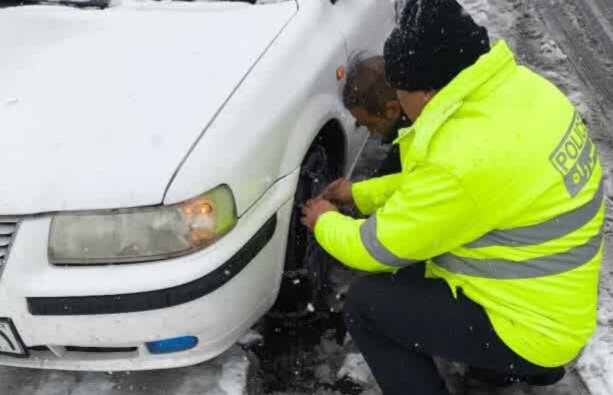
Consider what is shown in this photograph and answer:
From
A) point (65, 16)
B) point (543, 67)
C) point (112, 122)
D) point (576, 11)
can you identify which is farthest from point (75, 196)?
point (576, 11)

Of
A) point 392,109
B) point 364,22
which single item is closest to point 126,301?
point 392,109

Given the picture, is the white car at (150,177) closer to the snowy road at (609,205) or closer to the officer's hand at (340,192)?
the officer's hand at (340,192)

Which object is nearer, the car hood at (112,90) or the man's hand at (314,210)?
the car hood at (112,90)

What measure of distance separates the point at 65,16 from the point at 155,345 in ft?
4.46

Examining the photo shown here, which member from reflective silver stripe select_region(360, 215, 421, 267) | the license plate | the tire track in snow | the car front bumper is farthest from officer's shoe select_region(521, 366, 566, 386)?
the tire track in snow

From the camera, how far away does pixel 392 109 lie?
277 centimetres

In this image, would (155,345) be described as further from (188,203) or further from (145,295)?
(188,203)

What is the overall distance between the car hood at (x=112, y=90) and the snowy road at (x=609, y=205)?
91 cm

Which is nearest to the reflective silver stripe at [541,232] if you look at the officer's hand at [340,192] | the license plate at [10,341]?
the officer's hand at [340,192]

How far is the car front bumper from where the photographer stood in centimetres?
206

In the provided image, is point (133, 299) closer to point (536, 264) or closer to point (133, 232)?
point (133, 232)

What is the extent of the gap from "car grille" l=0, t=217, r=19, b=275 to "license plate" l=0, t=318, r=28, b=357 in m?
0.20

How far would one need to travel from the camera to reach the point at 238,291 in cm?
226

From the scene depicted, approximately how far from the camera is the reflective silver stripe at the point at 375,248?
207 centimetres
